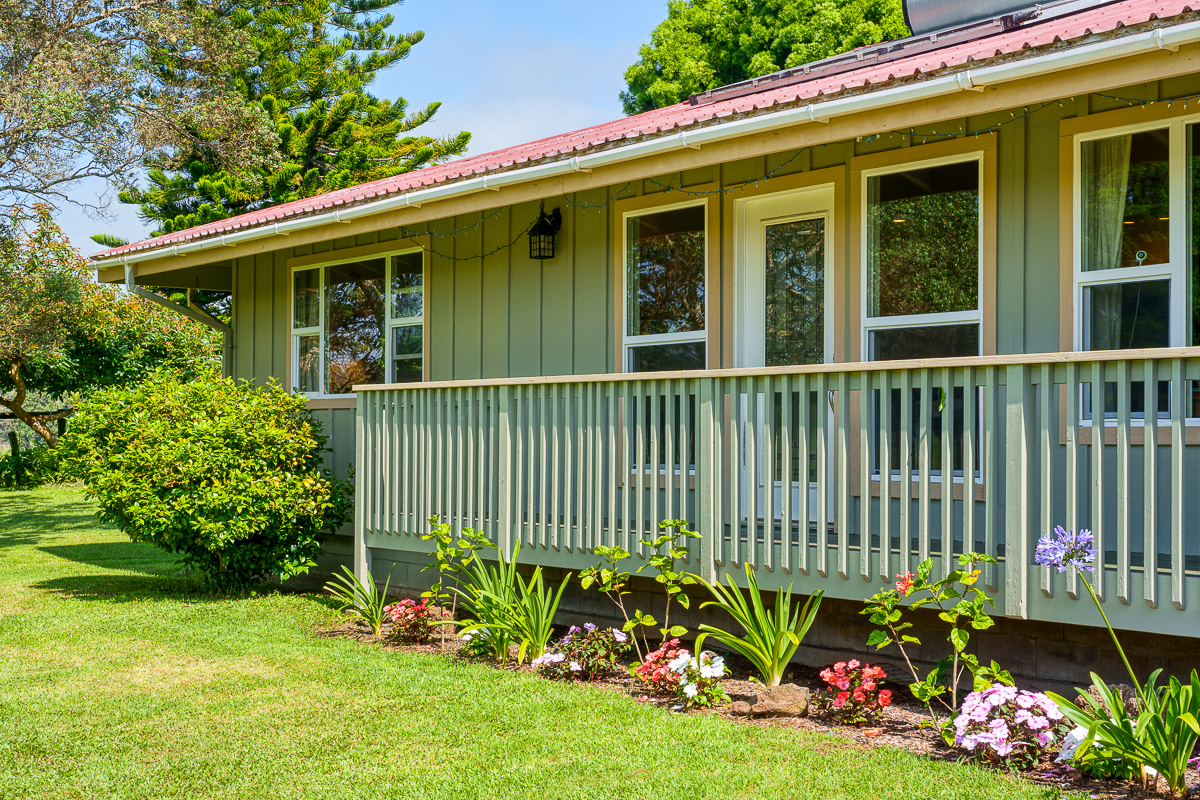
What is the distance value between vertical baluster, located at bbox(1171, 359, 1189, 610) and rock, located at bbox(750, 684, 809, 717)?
1.66 m

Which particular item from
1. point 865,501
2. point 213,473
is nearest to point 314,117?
point 213,473

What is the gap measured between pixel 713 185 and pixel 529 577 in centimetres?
296

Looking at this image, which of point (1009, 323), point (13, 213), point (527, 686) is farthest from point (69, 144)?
point (1009, 323)

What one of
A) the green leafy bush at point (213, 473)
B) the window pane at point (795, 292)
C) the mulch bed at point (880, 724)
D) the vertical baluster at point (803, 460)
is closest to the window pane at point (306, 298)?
the green leafy bush at point (213, 473)

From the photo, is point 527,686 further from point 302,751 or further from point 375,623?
point 375,623

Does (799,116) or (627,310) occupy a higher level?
(799,116)

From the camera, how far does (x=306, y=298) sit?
31.7ft

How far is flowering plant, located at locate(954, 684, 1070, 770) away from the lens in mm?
3912

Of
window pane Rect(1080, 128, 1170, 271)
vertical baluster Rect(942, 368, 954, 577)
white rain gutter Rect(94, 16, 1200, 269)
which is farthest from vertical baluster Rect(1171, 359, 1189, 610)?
white rain gutter Rect(94, 16, 1200, 269)

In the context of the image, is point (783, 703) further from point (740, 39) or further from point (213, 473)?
point (740, 39)

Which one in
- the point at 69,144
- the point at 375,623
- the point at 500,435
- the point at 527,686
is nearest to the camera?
the point at 527,686

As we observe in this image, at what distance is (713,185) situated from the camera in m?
6.64

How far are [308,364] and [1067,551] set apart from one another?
7.44 meters

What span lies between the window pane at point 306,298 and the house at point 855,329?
1.09 m
